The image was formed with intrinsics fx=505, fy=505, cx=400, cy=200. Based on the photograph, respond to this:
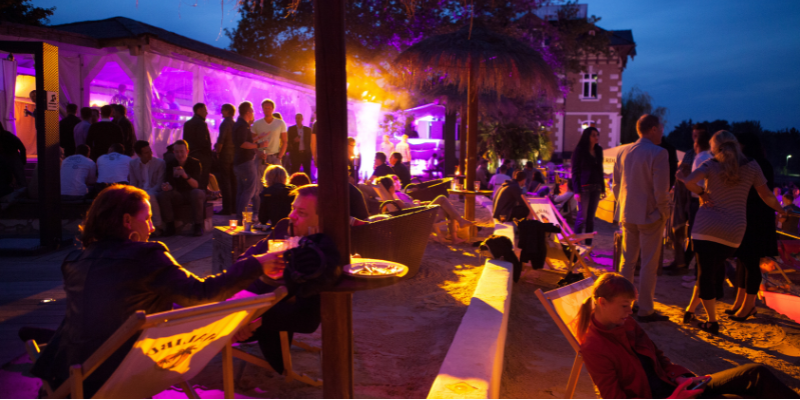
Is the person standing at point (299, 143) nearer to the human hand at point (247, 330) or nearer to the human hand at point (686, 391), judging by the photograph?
the human hand at point (247, 330)

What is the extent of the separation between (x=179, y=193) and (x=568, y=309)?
6.03 m

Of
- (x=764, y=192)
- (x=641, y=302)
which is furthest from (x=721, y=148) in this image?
(x=641, y=302)

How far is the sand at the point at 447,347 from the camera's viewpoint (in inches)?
111

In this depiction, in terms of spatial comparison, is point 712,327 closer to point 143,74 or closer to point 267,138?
point 267,138

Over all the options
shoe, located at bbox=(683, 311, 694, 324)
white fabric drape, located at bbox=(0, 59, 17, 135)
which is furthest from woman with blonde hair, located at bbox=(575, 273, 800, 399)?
white fabric drape, located at bbox=(0, 59, 17, 135)

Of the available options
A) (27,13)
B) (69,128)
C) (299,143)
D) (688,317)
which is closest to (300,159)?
(299,143)

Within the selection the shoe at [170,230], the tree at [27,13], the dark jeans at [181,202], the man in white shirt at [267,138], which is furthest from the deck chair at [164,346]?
the tree at [27,13]

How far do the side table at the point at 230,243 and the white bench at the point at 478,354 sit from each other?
200cm

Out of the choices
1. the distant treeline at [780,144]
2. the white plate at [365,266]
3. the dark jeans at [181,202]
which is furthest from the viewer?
the distant treeline at [780,144]

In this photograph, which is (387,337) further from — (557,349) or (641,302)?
(641,302)

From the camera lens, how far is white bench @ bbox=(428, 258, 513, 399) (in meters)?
2.28

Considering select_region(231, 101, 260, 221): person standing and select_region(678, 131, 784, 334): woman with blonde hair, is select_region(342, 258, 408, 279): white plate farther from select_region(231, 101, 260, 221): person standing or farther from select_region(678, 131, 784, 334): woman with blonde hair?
select_region(231, 101, 260, 221): person standing

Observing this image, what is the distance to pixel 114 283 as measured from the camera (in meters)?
1.81

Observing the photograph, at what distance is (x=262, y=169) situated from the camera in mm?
8523
